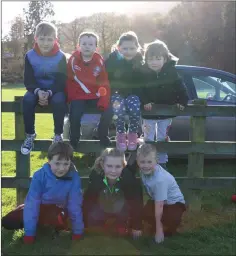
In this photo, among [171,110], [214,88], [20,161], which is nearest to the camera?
[171,110]

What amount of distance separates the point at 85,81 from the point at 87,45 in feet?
1.28

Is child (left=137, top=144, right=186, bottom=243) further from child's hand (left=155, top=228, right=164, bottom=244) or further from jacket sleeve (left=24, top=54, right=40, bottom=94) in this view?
jacket sleeve (left=24, top=54, right=40, bottom=94)

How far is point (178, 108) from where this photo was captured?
4.76 m

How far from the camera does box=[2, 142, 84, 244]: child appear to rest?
4156 mm

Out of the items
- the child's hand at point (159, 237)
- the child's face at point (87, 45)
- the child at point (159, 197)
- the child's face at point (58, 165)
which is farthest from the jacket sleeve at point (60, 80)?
the child's hand at point (159, 237)

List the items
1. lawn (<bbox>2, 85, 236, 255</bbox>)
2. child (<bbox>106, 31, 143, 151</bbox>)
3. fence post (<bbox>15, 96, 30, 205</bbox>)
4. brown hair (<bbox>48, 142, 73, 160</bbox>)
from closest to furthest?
lawn (<bbox>2, 85, 236, 255</bbox>)
brown hair (<bbox>48, 142, 73, 160</bbox>)
child (<bbox>106, 31, 143, 151</bbox>)
fence post (<bbox>15, 96, 30, 205</bbox>)

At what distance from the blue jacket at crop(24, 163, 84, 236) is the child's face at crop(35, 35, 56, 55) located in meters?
1.27

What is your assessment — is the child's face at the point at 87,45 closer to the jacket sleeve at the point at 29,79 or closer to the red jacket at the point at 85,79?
the red jacket at the point at 85,79

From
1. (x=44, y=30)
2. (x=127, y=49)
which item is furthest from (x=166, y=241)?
(x=44, y=30)

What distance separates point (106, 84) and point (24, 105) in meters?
0.92

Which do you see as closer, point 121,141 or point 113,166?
point 113,166

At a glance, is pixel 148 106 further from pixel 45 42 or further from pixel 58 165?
pixel 45 42

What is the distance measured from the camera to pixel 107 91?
434 cm

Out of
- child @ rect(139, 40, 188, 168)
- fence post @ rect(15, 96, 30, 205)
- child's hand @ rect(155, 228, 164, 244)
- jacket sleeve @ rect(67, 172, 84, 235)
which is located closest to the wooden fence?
fence post @ rect(15, 96, 30, 205)
